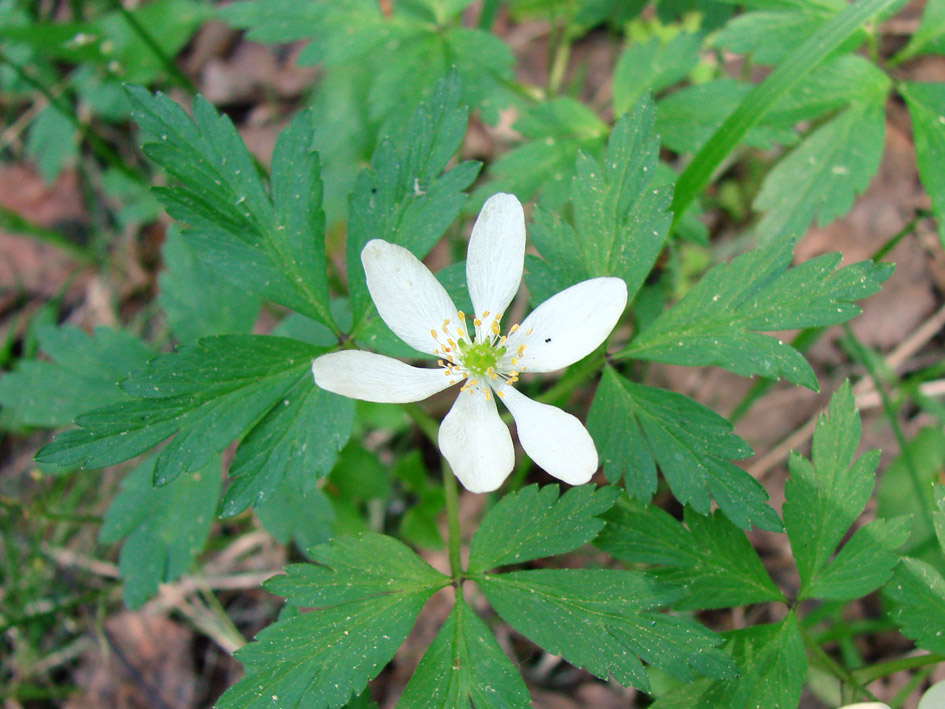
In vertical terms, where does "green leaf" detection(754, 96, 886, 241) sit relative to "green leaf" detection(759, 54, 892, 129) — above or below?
below

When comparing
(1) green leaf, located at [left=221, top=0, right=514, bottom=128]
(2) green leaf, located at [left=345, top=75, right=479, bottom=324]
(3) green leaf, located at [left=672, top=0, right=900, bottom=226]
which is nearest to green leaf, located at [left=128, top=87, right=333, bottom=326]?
(2) green leaf, located at [left=345, top=75, right=479, bottom=324]

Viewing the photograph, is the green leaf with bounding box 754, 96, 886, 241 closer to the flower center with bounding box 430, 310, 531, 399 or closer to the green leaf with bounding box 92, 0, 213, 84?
the flower center with bounding box 430, 310, 531, 399

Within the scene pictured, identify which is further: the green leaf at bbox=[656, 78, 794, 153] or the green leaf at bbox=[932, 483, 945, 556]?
the green leaf at bbox=[656, 78, 794, 153]

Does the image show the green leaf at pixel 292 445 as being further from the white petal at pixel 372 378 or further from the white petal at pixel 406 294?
the white petal at pixel 406 294

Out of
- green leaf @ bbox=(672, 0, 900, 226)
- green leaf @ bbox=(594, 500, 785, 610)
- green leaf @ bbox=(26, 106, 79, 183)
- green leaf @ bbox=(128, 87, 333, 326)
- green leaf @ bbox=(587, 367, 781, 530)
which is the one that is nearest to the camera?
green leaf @ bbox=(587, 367, 781, 530)

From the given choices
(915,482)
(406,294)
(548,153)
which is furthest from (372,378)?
(915,482)

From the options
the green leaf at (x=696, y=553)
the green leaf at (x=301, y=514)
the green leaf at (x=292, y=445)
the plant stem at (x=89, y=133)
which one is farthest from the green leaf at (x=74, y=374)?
the green leaf at (x=696, y=553)

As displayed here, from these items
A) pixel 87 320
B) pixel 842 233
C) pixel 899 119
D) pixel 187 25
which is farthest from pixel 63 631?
pixel 899 119
